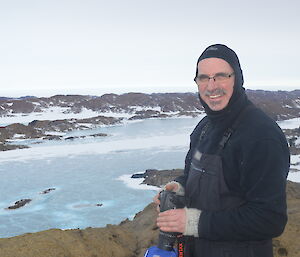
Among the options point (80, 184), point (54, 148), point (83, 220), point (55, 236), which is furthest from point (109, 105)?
point (55, 236)

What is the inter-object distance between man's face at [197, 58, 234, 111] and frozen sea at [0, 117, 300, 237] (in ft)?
53.8

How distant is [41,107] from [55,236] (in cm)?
9539

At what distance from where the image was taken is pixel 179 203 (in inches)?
91.9

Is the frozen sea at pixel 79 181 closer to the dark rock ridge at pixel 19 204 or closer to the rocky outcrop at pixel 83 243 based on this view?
the dark rock ridge at pixel 19 204

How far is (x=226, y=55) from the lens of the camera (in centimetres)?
224

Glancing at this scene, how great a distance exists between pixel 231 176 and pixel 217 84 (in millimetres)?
629

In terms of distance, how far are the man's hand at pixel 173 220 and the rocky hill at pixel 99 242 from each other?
4.75m

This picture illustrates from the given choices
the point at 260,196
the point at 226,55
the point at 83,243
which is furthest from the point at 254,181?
the point at 83,243

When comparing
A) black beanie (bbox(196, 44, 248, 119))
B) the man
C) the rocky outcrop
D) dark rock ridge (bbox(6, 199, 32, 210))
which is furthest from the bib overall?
dark rock ridge (bbox(6, 199, 32, 210))

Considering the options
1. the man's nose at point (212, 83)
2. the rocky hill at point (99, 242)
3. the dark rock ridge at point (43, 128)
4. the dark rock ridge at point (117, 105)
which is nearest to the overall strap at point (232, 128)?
the man's nose at point (212, 83)

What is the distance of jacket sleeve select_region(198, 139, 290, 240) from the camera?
1928mm

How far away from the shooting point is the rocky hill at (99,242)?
20.4 feet

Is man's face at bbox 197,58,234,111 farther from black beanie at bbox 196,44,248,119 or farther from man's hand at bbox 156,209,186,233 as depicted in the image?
man's hand at bbox 156,209,186,233

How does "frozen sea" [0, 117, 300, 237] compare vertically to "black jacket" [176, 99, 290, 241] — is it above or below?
below
